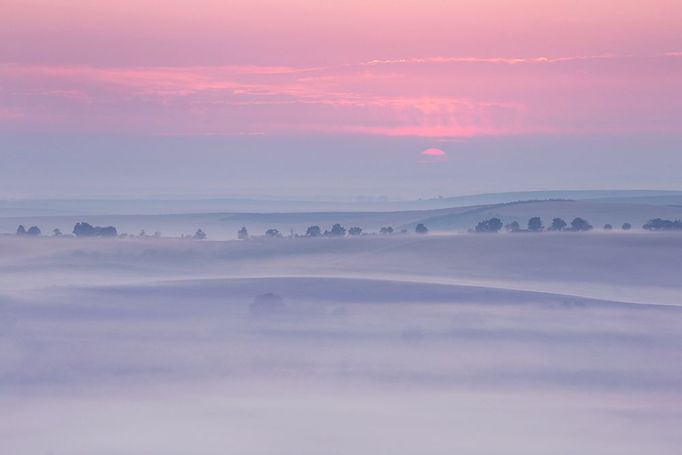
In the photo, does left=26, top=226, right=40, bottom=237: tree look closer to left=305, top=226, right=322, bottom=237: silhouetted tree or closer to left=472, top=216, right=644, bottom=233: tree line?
left=305, top=226, right=322, bottom=237: silhouetted tree

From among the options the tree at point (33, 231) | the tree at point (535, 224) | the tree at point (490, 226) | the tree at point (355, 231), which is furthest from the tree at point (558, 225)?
the tree at point (33, 231)

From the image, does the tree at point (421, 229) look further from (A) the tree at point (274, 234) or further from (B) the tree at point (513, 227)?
(A) the tree at point (274, 234)

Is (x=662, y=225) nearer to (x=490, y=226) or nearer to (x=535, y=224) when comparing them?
(x=535, y=224)

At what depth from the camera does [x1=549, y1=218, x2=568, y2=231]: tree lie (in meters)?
86.3

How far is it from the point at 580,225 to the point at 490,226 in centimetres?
625

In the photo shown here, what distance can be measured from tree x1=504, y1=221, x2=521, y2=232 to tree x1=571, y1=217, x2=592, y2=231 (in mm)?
3667

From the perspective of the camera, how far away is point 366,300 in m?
59.7

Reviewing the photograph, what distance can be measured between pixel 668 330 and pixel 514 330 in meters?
5.94

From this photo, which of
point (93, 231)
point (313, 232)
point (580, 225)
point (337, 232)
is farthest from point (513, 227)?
point (93, 231)

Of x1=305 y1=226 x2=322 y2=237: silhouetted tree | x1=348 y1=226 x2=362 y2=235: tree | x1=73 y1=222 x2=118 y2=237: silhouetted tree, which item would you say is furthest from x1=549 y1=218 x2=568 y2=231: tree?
x1=73 y1=222 x2=118 y2=237: silhouetted tree

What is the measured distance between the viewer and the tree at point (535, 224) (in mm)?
85500

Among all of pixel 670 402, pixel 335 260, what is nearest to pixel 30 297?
pixel 335 260

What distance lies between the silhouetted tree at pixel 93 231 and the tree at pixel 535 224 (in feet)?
101

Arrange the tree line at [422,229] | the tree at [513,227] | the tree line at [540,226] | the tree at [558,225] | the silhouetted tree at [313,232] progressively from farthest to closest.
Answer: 1. the silhouetted tree at [313,232]
2. the tree at [513,227]
3. the tree at [558,225]
4. the tree line at [540,226]
5. the tree line at [422,229]
